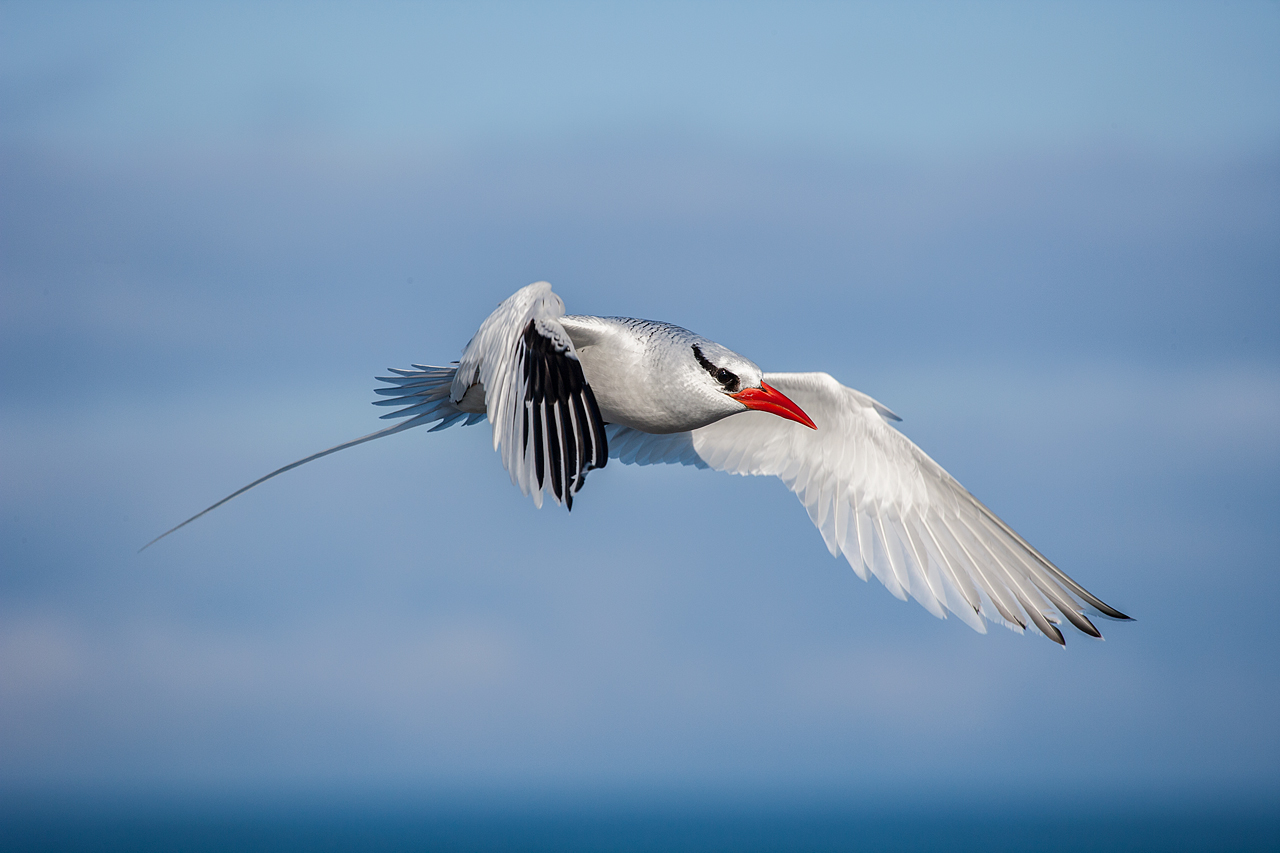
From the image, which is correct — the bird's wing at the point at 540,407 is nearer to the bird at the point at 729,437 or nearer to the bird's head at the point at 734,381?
the bird at the point at 729,437

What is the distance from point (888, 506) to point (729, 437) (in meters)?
2.01

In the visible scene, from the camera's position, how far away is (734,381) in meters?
8.48

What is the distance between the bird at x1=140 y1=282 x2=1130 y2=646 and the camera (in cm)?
676

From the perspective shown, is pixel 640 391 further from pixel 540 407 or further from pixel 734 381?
pixel 540 407

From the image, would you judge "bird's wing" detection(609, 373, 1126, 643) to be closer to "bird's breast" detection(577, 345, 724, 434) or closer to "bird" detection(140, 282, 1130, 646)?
"bird" detection(140, 282, 1130, 646)

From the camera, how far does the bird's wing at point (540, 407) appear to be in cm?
645

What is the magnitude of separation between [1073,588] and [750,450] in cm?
371

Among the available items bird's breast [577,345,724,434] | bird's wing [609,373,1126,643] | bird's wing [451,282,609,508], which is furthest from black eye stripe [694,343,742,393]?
bird's wing [609,373,1126,643]

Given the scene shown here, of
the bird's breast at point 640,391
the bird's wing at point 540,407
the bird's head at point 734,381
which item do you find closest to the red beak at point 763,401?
the bird's head at point 734,381

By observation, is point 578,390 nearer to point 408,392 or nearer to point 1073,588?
point 408,392

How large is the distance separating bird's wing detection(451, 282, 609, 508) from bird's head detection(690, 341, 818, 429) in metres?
1.47

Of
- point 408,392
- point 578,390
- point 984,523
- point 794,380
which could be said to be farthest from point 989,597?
point 408,392

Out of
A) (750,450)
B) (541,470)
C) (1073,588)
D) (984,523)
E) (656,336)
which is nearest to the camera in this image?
(541,470)

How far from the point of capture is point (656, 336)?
28.8 ft
